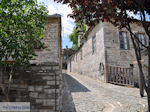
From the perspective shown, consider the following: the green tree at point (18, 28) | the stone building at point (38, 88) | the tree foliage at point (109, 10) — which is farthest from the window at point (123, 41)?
the green tree at point (18, 28)

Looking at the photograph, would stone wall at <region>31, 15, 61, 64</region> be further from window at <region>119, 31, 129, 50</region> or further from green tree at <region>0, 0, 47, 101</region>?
window at <region>119, 31, 129, 50</region>

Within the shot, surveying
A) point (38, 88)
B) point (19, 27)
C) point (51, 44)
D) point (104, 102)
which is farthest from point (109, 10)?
point (51, 44)

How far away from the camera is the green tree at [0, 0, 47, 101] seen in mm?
2738

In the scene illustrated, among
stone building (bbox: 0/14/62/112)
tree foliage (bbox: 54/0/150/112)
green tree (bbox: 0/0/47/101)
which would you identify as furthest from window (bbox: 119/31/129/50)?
green tree (bbox: 0/0/47/101)

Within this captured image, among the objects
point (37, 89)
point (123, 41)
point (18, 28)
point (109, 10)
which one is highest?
point (123, 41)

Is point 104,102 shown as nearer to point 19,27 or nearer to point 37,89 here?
point 37,89

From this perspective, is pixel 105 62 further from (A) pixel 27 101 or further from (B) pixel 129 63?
(A) pixel 27 101

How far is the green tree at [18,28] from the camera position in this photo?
2738 millimetres

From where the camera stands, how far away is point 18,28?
2.90 m

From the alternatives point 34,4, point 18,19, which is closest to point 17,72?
point 18,19

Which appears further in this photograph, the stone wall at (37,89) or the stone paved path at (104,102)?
the stone paved path at (104,102)

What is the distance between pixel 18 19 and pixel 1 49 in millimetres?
784

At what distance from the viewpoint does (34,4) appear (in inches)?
121

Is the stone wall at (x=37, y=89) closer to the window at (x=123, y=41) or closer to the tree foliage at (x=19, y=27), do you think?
the tree foliage at (x=19, y=27)
